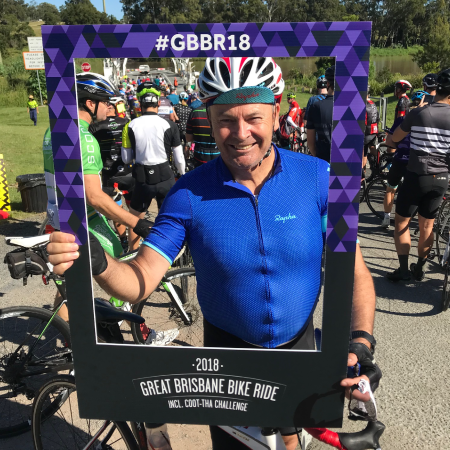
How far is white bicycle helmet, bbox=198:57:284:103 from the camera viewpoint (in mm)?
1288

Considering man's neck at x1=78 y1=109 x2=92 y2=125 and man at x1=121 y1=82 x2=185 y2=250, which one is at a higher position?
man's neck at x1=78 y1=109 x2=92 y2=125

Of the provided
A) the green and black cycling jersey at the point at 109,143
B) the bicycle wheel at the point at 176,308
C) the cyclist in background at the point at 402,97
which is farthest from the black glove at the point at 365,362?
the cyclist in background at the point at 402,97

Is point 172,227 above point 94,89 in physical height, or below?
below

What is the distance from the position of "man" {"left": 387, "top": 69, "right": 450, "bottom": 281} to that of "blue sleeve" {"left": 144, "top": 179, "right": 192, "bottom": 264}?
3.92 meters

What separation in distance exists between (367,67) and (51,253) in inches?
35.3

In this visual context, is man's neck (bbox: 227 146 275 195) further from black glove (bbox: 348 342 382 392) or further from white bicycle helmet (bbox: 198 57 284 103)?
black glove (bbox: 348 342 382 392)

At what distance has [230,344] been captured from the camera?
1620mm

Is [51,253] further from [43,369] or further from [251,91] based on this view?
[43,369]

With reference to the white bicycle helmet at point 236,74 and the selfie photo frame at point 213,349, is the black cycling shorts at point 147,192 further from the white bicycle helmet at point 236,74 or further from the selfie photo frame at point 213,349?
the selfie photo frame at point 213,349

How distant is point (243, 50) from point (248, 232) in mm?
613

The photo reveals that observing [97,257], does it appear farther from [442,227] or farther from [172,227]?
[442,227]

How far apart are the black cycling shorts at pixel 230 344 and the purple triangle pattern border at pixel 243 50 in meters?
0.72

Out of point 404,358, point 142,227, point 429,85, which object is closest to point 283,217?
point 142,227

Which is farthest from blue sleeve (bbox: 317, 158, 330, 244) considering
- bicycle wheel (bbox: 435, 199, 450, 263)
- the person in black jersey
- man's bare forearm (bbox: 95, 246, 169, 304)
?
the person in black jersey
